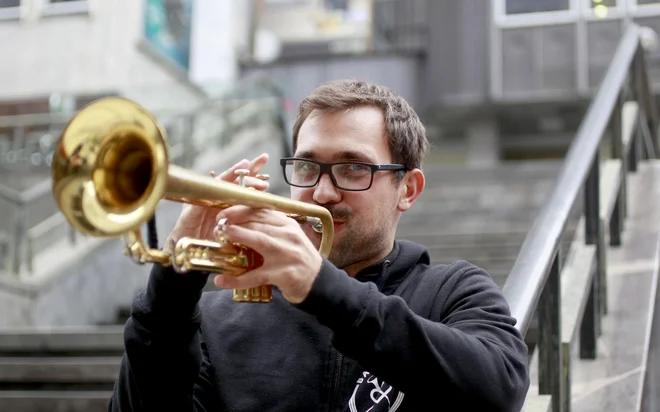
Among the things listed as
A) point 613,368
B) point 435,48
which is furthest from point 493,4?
point 613,368

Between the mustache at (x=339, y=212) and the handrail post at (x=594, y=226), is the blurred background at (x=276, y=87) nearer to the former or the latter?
the handrail post at (x=594, y=226)

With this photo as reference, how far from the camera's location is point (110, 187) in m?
1.53

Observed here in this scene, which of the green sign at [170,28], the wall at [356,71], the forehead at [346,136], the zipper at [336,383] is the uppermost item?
the green sign at [170,28]

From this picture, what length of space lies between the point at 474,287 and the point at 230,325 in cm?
60

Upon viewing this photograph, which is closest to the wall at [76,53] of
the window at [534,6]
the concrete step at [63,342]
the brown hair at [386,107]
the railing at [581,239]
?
the window at [534,6]

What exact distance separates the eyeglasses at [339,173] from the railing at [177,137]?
525cm

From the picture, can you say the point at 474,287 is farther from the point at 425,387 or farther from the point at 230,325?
the point at 230,325

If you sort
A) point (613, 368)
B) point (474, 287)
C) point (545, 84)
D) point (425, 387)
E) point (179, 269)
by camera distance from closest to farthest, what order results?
point (179, 269)
point (425, 387)
point (474, 287)
point (613, 368)
point (545, 84)

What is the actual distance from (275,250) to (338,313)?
179 mm

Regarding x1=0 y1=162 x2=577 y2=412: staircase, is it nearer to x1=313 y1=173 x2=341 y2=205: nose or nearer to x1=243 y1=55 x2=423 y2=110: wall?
x1=313 y1=173 x2=341 y2=205: nose

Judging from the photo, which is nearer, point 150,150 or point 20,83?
point 150,150

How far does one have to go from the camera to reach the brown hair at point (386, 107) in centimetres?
217

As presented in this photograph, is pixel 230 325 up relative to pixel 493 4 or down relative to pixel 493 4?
down

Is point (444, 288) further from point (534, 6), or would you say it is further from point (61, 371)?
point (534, 6)
